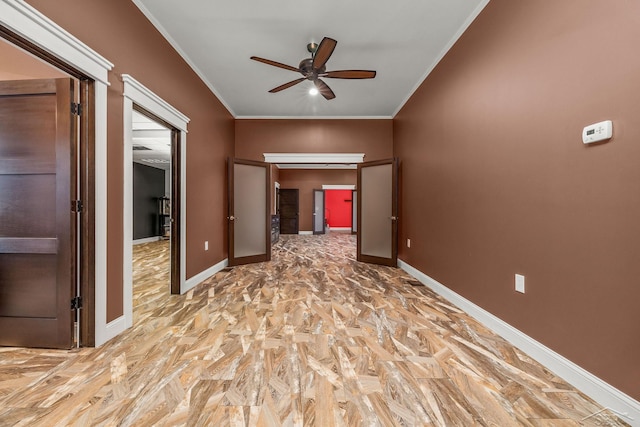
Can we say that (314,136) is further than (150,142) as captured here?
No

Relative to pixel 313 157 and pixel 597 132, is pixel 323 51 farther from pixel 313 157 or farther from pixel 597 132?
pixel 313 157

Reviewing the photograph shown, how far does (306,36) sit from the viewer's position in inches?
108

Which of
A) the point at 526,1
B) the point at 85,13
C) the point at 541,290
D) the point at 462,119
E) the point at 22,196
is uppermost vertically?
the point at 526,1

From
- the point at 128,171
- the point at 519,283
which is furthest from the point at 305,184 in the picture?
the point at 519,283

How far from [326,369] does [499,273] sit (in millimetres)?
1589

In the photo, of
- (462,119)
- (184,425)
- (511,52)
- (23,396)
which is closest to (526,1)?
(511,52)

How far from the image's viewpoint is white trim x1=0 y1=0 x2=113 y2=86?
1370 mm

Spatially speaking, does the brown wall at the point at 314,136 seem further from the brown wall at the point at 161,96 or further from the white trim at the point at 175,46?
the white trim at the point at 175,46

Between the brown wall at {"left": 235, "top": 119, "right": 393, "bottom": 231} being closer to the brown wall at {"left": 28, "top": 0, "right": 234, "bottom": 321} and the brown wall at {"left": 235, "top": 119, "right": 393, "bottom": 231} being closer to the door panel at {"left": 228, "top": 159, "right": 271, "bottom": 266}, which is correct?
the door panel at {"left": 228, "top": 159, "right": 271, "bottom": 266}

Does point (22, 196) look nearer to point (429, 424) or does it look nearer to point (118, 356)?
point (118, 356)

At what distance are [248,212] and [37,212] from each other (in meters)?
2.98

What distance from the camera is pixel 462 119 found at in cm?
265

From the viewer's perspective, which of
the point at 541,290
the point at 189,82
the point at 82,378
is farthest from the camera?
the point at 189,82

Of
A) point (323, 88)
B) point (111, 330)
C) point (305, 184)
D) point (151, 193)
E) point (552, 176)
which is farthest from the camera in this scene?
point (305, 184)
